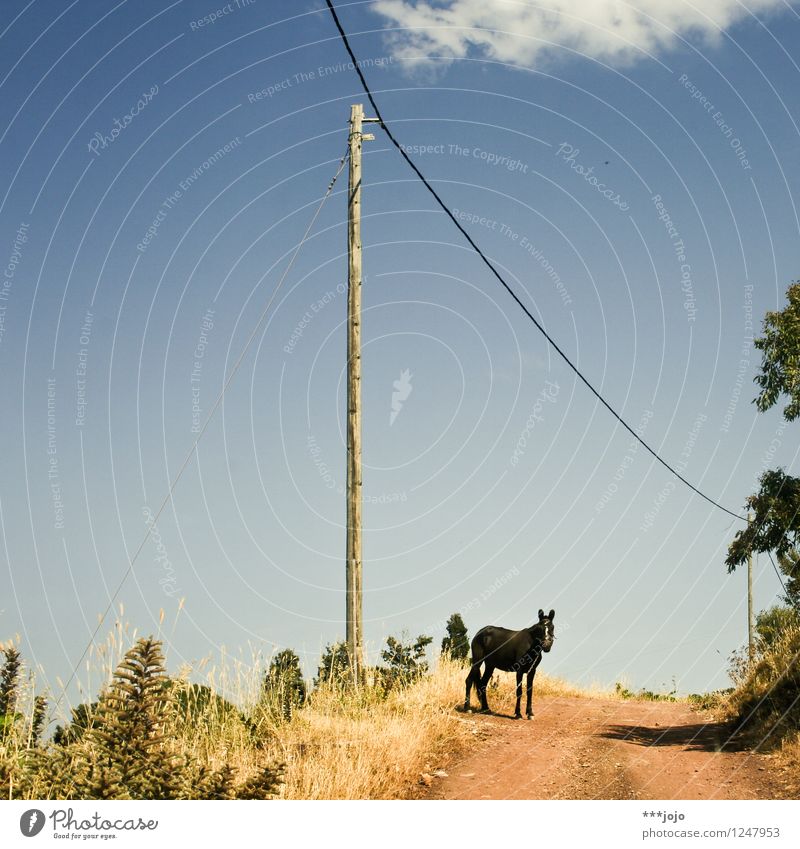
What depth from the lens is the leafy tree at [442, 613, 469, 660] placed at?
65.8 ft

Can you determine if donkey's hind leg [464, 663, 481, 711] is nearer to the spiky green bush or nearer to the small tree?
the spiky green bush

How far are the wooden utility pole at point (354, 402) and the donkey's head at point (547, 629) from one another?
10.4 ft

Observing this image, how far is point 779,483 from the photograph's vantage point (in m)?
14.8

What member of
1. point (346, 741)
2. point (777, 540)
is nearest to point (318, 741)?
point (346, 741)

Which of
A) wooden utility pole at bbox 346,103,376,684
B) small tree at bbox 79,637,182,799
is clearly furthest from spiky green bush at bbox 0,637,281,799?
wooden utility pole at bbox 346,103,376,684

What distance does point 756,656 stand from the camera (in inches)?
651

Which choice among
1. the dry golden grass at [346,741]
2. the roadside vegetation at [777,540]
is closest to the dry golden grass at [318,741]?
the dry golden grass at [346,741]

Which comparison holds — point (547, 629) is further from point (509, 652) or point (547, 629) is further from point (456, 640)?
point (456, 640)

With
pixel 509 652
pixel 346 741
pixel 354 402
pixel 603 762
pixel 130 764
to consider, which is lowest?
pixel 603 762

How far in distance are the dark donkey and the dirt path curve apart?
0.68 metres

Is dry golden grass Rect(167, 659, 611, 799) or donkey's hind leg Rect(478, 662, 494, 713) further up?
donkey's hind leg Rect(478, 662, 494, 713)

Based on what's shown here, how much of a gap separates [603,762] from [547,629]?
3301 millimetres

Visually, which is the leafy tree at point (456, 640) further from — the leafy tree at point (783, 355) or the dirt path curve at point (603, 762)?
the leafy tree at point (783, 355)
